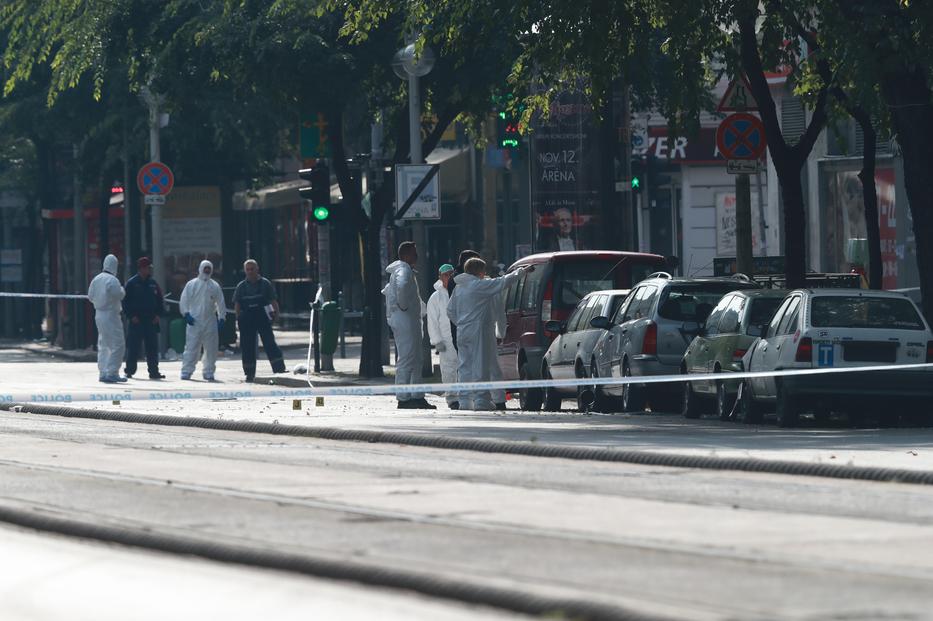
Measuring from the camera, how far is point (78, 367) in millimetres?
35906

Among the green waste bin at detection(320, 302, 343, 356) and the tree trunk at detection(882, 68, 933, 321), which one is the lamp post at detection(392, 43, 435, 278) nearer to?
the green waste bin at detection(320, 302, 343, 356)

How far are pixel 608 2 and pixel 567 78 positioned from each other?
2.67 metres

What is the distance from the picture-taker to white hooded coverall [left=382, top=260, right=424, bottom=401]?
74.0 ft

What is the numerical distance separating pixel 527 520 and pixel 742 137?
46.2 feet

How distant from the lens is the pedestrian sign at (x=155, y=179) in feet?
123

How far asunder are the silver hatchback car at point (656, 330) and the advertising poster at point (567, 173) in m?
5.65

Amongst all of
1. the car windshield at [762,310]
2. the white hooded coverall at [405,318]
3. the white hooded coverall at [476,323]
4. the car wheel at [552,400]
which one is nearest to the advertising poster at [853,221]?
the car wheel at [552,400]

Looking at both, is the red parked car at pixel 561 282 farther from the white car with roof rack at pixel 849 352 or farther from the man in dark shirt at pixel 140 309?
the man in dark shirt at pixel 140 309

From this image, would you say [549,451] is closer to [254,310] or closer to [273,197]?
[254,310]

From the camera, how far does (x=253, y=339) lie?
31250 millimetres

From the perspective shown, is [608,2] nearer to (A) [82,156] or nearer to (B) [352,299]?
(A) [82,156]

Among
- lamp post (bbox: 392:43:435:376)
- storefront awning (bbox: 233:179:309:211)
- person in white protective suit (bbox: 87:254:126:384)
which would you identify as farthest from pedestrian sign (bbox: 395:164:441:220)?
storefront awning (bbox: 233:179:309:211)

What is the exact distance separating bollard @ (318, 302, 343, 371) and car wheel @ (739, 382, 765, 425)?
13832mm

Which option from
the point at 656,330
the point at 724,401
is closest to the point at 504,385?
the point at 724,401
